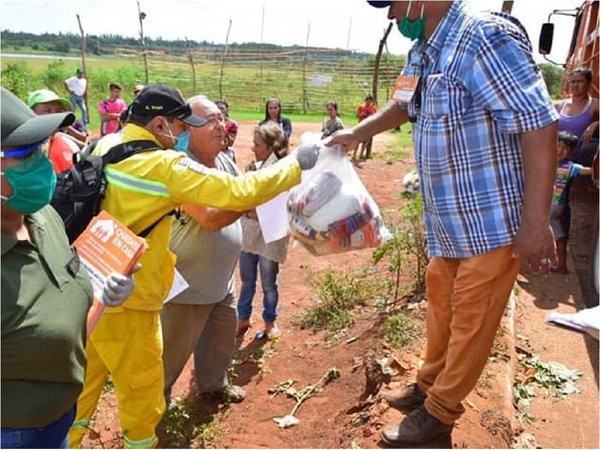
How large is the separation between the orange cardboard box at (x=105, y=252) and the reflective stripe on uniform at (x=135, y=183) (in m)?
0.46

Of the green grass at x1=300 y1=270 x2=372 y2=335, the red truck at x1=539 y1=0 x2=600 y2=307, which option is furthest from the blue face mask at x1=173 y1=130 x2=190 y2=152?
the red truck at x1=539 y1=0 x2=600 y2=307

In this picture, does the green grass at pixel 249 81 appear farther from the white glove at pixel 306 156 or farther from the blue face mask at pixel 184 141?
the white glove at pixel 306 156

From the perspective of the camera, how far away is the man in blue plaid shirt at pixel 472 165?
6.61 ft

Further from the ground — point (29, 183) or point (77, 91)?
point (29, 183)

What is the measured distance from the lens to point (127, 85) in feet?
81.9

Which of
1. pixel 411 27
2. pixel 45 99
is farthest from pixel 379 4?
pixel 45 99

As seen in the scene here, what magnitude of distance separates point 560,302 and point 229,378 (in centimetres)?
269

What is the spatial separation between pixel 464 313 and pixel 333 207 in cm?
84

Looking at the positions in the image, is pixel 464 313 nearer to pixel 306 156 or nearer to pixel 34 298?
pixel 306 156

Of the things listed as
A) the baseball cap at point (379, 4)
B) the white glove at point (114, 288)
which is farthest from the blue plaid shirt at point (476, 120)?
the white glove at point (114, 288)

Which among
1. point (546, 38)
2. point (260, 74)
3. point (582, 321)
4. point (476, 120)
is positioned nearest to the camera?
point (582, 321)

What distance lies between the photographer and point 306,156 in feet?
8.52

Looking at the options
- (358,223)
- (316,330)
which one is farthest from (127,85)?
(358,223)

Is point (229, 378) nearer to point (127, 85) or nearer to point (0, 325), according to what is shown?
point (0, 325)
